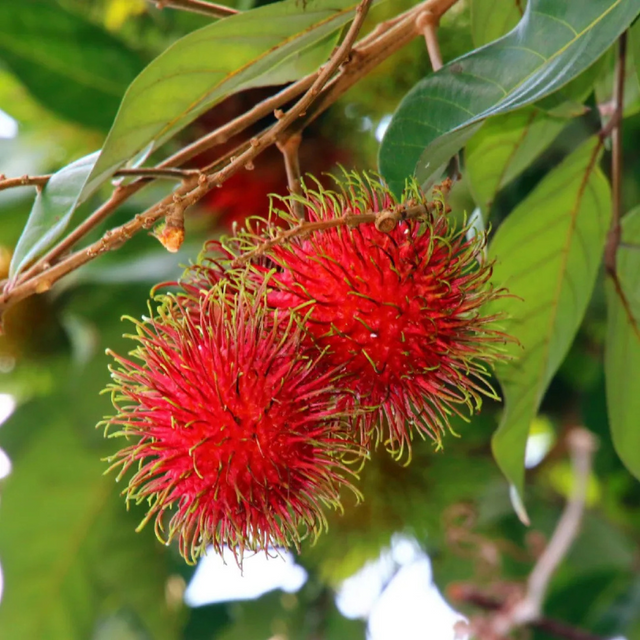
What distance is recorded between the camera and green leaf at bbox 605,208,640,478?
3.06ft

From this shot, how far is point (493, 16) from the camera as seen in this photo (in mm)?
854

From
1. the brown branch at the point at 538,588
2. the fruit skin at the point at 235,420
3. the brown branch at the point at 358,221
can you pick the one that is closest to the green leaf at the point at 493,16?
the brown branch at the point at 358,221

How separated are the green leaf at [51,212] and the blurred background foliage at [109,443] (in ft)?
1.67

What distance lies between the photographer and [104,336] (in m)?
1.43

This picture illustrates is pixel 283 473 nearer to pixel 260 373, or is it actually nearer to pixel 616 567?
pixel 260 373

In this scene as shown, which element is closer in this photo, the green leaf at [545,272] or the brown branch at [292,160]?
the brown branch at [292,160]

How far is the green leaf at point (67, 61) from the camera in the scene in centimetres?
134

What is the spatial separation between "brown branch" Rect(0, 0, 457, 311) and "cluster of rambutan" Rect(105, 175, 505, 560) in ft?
0.22

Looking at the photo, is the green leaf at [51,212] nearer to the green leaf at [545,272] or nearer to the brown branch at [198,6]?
the brown branch at [198,6]

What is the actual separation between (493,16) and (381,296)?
0.34 metres


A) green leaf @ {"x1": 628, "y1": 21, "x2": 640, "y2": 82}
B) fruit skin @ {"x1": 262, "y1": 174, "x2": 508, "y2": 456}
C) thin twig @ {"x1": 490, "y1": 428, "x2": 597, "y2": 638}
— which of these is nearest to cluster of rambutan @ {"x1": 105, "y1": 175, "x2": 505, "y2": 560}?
fruit skin @ {"x1": 262, "y1": 174, "x2": 508, "y2": 456}

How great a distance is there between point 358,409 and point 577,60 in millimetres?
318

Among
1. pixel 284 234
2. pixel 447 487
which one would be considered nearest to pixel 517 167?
pixel 284 234

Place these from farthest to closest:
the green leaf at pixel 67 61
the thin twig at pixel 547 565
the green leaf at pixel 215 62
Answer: the green leaf at pixel 67 61
the thin twig at pixel 547 565
the green leaf at pixel 215 62
